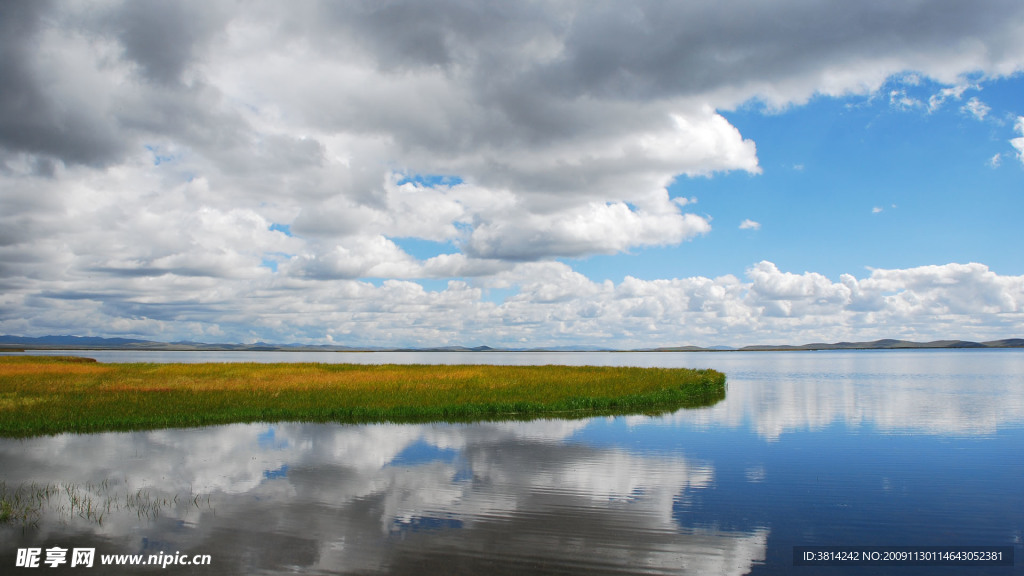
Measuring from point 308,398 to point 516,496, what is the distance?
83.9ft

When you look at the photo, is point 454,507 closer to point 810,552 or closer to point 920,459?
point 810,552

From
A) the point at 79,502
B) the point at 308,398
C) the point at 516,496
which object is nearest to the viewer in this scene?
the point at 79,502

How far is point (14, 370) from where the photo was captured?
55.3 metres

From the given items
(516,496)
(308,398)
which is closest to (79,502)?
(516,496)

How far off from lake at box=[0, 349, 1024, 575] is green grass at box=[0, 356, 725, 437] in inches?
149

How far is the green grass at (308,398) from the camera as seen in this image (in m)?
29.6

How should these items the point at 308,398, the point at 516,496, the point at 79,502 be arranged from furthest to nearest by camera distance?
1. the point at 308,398
2. the point at 516,496
3. the point at 79,502

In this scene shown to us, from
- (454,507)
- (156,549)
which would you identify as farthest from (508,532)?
(156,549)

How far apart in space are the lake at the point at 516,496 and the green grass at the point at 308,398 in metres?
3.79

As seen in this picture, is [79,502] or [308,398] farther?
[308,398]

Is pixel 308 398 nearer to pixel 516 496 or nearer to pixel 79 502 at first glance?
pixel 79 502

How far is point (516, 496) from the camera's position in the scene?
15023 millimetres

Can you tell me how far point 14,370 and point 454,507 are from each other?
64.7 meters

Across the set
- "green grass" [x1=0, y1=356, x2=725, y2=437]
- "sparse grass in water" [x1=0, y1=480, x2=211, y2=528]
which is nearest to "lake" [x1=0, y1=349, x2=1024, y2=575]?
"sparse grass in water" [x1=0, y1=480, x2=211, y2=528]
